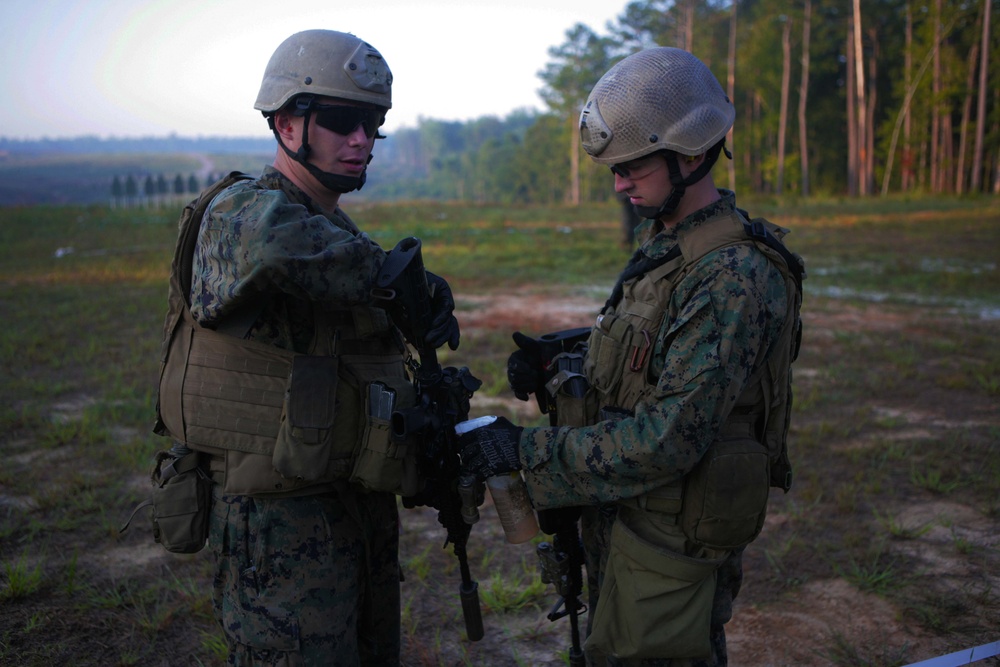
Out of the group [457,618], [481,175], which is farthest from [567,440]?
[481,175]

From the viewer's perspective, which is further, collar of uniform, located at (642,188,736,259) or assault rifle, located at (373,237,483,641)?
collar of uniform, located at (642,188,736,259)

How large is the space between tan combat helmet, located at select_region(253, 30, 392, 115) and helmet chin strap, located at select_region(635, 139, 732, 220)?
93cm

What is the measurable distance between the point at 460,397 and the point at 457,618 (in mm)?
1641

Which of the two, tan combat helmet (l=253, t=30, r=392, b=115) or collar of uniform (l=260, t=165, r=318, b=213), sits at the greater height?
tan combat helmet (l=253, t=30, r=392, b=115)

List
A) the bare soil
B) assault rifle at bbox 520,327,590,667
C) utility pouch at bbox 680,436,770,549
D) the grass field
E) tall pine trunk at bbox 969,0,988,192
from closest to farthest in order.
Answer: utility pouch at bbox 680,436,770,549 → assault rifle at bbox 520,327,590,667 → the bare soil → the grass field → tall pine trunk at bbox 969,0,988,192

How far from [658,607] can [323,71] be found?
6.14 ft

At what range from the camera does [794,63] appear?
3981cm

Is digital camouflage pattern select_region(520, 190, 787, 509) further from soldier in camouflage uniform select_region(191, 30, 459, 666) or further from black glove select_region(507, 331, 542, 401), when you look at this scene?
soldier in camouflage uniform select_region(191, 30, 459, 666)

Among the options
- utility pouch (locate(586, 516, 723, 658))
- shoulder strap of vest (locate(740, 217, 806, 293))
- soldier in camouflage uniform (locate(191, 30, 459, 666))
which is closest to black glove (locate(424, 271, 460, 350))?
soldier in camouflage uniform (locate(191, 30, 459, 666))

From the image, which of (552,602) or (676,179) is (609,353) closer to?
(676,179)

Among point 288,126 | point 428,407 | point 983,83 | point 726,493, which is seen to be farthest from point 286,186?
point 983,83

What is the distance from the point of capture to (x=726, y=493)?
6.63 ft

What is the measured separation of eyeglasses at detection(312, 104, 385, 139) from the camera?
2.26 metres

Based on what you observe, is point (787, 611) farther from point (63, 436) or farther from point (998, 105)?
point (998, 105)
